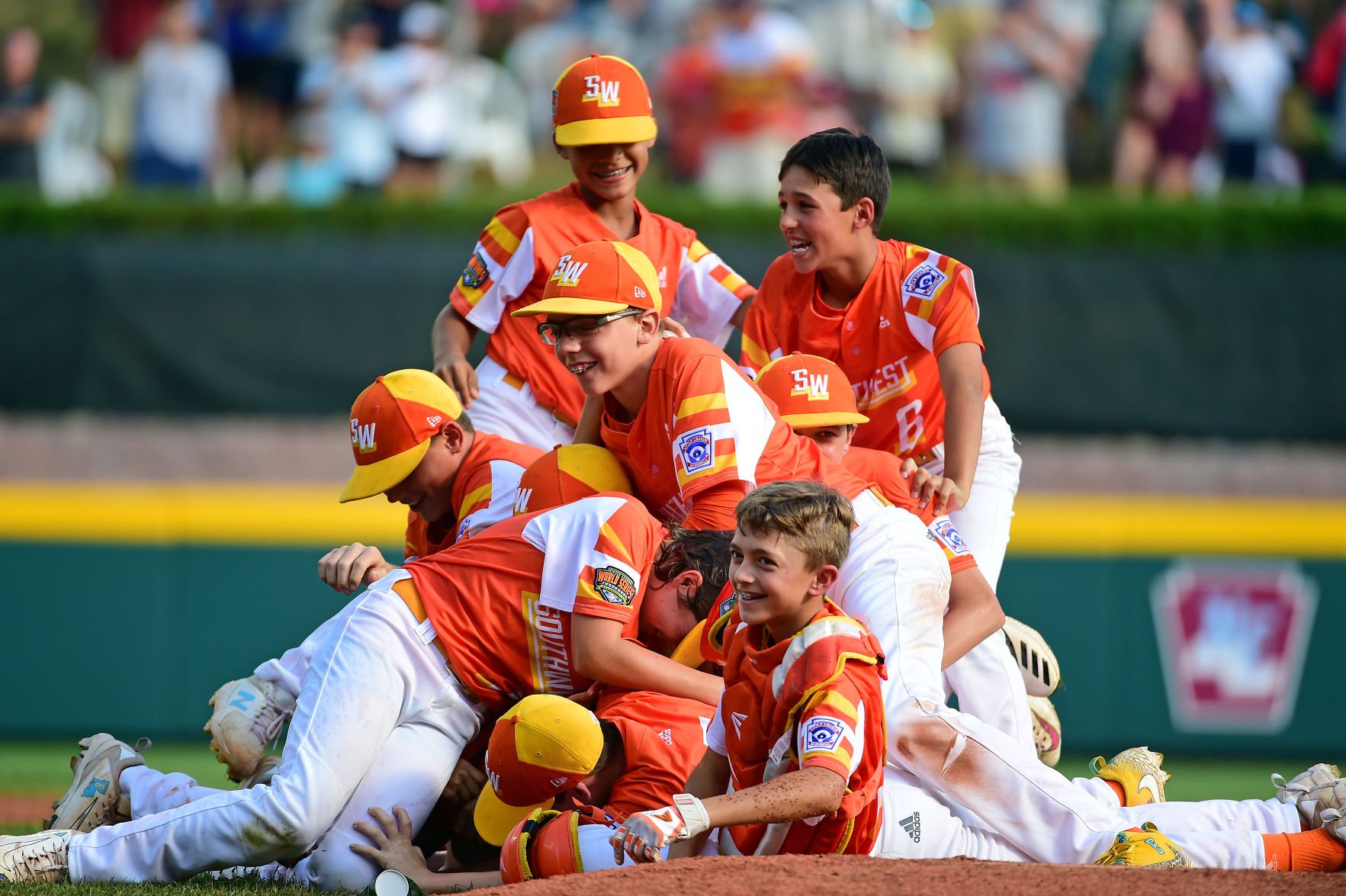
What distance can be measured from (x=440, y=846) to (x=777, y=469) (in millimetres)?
1767

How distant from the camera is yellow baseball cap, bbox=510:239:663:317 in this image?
18.8ft

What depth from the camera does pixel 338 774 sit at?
17.6 feet

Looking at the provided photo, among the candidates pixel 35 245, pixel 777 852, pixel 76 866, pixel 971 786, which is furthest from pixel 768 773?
pixel 35 245

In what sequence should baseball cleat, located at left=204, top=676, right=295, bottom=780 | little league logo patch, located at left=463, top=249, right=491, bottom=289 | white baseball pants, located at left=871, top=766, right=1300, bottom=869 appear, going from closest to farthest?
white baseball pants, located at left=871, top=766, right=1300, bottom=869
baseball cleat, located at left=204, top=676, right=295, bottom=780
little league logo patch, located at left=463, top=249, right=491, bottom=289

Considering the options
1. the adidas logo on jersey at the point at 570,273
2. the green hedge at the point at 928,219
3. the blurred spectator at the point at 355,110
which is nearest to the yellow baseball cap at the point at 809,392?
the adidas logo on jersey at the point at 570,273

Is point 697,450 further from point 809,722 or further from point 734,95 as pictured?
point 734,95

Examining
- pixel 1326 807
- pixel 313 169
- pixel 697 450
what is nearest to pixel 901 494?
pixel 697 450

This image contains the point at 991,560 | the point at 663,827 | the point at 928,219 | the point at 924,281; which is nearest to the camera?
the point at 663,827

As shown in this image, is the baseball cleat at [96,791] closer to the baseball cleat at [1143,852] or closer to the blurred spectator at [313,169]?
the baseball cleat at [1143,852]

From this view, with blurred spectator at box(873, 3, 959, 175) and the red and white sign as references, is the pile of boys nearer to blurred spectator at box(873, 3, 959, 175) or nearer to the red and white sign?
the red and white sign

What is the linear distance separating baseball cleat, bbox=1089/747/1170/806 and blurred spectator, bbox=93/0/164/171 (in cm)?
928

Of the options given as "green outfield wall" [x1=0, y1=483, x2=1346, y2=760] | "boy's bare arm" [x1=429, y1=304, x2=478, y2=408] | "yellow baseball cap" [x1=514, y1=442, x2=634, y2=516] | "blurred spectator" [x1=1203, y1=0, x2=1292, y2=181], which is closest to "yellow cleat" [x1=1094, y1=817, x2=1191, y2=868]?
"yellow baseball cap" [x1=514, y1=442, x2=634, y2=516]

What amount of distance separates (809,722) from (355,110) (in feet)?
29.6

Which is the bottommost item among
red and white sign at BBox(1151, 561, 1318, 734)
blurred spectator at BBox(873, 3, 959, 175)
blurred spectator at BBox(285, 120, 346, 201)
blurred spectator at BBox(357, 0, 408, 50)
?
red and white sign at BBox(1151, 561, 1318, 734)
